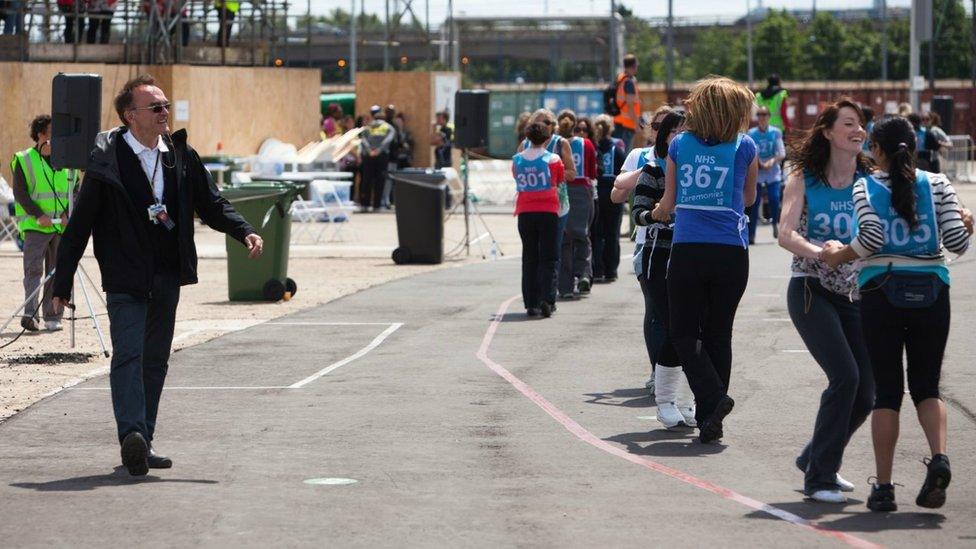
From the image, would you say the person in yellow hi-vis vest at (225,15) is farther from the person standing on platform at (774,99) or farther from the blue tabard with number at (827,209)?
the blue tabard with number at (827,209)

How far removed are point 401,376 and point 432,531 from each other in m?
4.79

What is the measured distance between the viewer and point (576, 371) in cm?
1173

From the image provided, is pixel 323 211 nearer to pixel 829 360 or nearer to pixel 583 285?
pixel 583 285

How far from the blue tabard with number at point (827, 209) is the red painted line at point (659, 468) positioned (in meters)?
1.14

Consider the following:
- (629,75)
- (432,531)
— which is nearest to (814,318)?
(432,531)

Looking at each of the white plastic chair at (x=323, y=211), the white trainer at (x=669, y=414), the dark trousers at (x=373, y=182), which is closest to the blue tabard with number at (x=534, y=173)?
the white trainer at (x=669, y=414)

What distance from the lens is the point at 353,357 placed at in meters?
12.6

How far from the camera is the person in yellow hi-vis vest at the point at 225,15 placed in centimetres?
3391

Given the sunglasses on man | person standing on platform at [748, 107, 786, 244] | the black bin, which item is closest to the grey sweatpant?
the sunglasses on man

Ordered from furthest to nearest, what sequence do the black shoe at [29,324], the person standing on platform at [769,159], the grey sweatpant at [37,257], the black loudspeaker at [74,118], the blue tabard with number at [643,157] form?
the person standing on platform at [769,159]
the grey sweatpant at [37,257]
the black shoe at [29,324]
the black loudspeaker at [74,118]
the blue tabard with number at [643,157]

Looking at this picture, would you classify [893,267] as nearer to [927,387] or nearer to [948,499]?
[927,387]

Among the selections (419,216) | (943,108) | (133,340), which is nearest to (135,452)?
(133,340)

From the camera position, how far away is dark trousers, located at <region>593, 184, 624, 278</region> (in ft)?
59.6

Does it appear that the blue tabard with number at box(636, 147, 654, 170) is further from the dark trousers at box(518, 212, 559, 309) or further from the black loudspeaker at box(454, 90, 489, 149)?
the black loudspeaker at box(454, 90, 489, 149)
